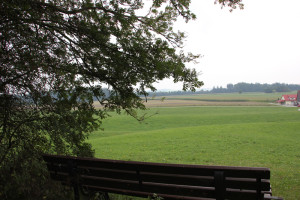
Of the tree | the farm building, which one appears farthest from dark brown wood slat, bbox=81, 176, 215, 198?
the farm building

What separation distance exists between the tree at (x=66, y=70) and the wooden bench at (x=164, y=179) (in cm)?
58

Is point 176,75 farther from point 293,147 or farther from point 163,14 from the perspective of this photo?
point 293,147

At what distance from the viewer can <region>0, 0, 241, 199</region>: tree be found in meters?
4.04

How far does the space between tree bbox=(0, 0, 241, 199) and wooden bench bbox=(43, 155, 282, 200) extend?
58cm

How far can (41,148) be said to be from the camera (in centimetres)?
485

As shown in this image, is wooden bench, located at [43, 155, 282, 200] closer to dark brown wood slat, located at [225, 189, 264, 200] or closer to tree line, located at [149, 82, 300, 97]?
dark brown wood slat, located at [225, 189, 264, 200]

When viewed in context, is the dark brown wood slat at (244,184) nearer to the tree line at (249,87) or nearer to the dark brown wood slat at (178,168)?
the dark brown wood slat at (178,168)

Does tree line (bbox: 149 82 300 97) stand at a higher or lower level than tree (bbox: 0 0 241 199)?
higher

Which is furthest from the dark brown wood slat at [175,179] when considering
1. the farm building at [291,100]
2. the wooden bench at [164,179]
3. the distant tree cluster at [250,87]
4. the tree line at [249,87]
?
the distant tree cluster at [250,87]

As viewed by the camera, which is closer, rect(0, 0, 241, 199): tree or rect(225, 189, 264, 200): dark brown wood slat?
Answer: rect(225, 189, 264, 200): dark brown wood slat

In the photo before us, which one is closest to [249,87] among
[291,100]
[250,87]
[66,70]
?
[250,87]

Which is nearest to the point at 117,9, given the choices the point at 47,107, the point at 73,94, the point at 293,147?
the point at 73,94

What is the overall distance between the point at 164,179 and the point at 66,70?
2765mm

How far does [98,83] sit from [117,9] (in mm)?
1580
